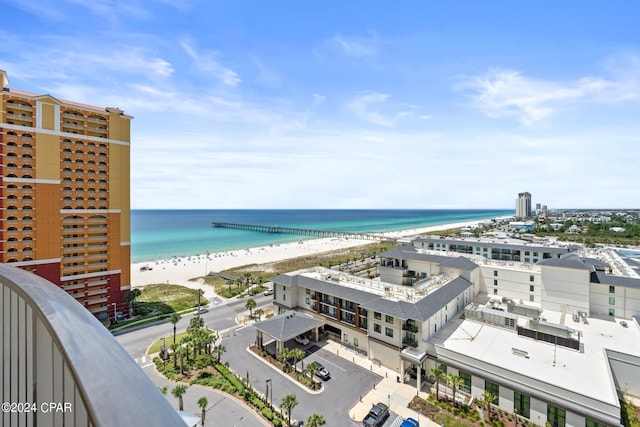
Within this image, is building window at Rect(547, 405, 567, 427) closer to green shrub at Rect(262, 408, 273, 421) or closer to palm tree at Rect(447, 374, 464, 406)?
palm tree at Rect(447, 374, 464, 406)

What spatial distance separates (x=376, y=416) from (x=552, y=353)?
51.3ft

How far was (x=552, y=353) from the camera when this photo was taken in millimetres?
25344

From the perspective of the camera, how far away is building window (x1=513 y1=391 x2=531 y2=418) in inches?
872

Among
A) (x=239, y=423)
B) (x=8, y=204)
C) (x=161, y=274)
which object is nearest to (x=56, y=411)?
(x=239, y=423)

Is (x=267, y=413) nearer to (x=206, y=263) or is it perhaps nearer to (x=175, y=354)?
(x=175, y=354)

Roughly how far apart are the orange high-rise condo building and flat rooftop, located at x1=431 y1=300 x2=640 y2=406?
141 feet

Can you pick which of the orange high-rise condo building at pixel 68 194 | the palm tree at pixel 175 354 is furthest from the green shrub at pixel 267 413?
the orange high-rise condo building at pixel 68 194

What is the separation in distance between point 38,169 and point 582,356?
59.0 metres

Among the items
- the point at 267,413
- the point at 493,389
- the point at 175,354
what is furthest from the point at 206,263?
the point at 493,389

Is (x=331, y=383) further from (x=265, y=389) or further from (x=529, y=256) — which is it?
(x=529, y=256)

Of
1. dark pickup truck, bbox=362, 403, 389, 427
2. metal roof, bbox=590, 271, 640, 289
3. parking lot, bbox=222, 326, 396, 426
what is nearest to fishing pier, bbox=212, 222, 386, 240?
metal roof, bbox=590, 271, 640, 289

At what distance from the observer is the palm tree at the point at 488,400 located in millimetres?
22203

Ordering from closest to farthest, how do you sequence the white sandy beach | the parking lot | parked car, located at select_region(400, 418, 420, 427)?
parked car, located at select_region(400, 418, 420, 427) → the parking lot → the white sandy beach

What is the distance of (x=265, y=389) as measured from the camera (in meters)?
26.1
